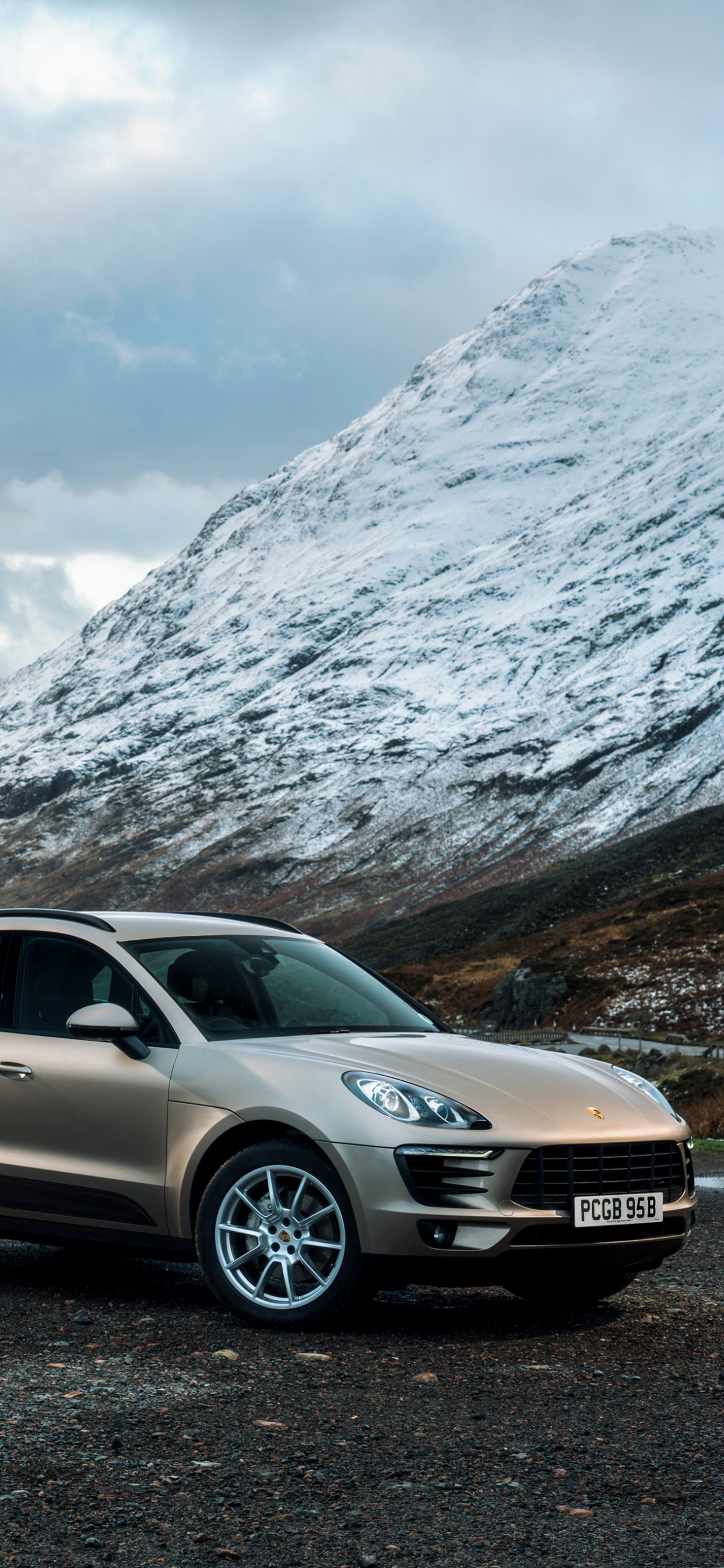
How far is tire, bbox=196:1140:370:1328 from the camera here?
554cm

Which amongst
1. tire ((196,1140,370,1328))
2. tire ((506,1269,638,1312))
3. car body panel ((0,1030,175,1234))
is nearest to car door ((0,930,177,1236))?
car body panel ((0,1030,175,1234))

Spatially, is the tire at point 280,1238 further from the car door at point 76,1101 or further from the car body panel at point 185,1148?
the car door at point 76,1101

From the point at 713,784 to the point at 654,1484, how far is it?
148 meters

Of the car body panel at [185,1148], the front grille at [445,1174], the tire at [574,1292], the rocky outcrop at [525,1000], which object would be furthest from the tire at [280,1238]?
the rocky outcrop at [525,1000]

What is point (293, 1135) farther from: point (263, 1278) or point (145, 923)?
point (145, 923)

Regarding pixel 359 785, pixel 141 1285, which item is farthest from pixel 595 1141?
pixel 359 785

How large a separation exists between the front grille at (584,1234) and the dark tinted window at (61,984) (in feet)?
6.68

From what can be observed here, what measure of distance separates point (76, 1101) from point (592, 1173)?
91.8 inches

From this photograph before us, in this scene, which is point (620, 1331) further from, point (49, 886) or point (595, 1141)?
point (49, 886)

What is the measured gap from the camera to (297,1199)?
566 cm

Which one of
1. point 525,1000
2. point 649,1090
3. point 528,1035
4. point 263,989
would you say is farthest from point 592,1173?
point 525,1000

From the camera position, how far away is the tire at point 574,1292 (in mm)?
6207

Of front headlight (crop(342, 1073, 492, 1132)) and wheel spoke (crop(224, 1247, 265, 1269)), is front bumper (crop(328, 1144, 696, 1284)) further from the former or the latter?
wheel spoke (crop(224, 1247, 265, 1269))

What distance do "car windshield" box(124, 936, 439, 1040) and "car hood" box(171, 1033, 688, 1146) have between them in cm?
29
